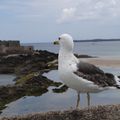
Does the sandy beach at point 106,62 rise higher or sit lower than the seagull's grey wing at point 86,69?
lower

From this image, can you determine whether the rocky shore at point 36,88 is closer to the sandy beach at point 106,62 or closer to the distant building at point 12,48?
the sandy beach at point 106,62

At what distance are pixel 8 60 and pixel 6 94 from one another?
3651 centimetres

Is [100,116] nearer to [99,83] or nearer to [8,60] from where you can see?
[99,83]

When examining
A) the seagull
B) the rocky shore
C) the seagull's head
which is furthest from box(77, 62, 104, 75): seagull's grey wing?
the rocky shore

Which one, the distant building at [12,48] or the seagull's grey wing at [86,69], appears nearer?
the seagull's grey wing at [86,69]

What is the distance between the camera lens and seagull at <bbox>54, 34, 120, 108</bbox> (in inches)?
352

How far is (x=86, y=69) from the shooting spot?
30.5 ft

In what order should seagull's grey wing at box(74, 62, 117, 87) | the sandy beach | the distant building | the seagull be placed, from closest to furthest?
the seagull, seagull's grey wing at box(74, 62, 117, 87), the sandy beach, the distant building

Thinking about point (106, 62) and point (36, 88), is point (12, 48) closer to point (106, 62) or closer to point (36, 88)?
point (106, 62)

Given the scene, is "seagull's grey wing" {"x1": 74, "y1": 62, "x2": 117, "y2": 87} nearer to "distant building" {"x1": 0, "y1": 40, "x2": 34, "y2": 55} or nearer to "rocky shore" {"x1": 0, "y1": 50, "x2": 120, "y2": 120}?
"rocky shore" {"x1": 0, "y1": 50, "x2": 120, "y2": 120}

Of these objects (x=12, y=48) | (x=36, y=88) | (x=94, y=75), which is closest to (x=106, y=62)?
(x=12, y=48)

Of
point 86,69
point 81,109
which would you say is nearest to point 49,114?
point 81,109

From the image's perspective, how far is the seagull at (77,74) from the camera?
8.95 metres

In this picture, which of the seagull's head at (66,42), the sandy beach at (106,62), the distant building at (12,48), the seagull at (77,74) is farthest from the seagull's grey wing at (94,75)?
the distant building at (12,48)
